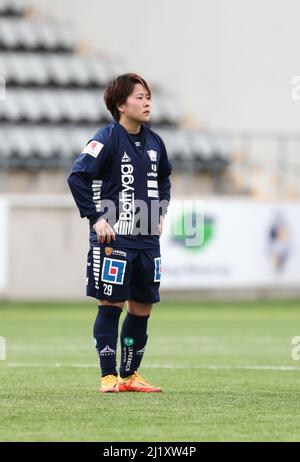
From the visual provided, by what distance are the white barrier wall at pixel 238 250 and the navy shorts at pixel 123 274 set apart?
1307cm

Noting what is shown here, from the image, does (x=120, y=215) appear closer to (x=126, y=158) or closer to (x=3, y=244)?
(x=126, y=158)

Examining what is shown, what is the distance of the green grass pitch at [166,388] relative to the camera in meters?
5.12

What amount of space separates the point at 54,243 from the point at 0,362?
1175 cm

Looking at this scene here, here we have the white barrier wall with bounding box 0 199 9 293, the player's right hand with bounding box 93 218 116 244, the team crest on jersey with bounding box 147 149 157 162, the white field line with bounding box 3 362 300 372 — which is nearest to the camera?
the player's right hand with bounding box 93 218 116 244

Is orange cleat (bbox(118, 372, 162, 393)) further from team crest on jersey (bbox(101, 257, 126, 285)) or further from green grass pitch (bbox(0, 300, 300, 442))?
team crest on jersey (bbox(101, 257, 126, 285))

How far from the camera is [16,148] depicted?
73.4 feet

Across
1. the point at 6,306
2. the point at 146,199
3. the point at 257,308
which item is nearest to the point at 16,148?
the point at 6,306

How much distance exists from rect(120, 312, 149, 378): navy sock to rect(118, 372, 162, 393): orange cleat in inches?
1.5

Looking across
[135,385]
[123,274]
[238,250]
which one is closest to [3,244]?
[238,250]

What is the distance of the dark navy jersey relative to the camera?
6.58 metres

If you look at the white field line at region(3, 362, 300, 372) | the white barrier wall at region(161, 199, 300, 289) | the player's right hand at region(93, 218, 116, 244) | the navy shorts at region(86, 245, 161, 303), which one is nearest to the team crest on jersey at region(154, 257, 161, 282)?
the navy shorts at region(86, 245, 161, 303)

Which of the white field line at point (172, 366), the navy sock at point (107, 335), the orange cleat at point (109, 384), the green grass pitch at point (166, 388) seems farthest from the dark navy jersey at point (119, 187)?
the white field line at point (172, 366)

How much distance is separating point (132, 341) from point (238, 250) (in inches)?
549

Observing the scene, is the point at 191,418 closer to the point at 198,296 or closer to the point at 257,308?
the point at 257,308
